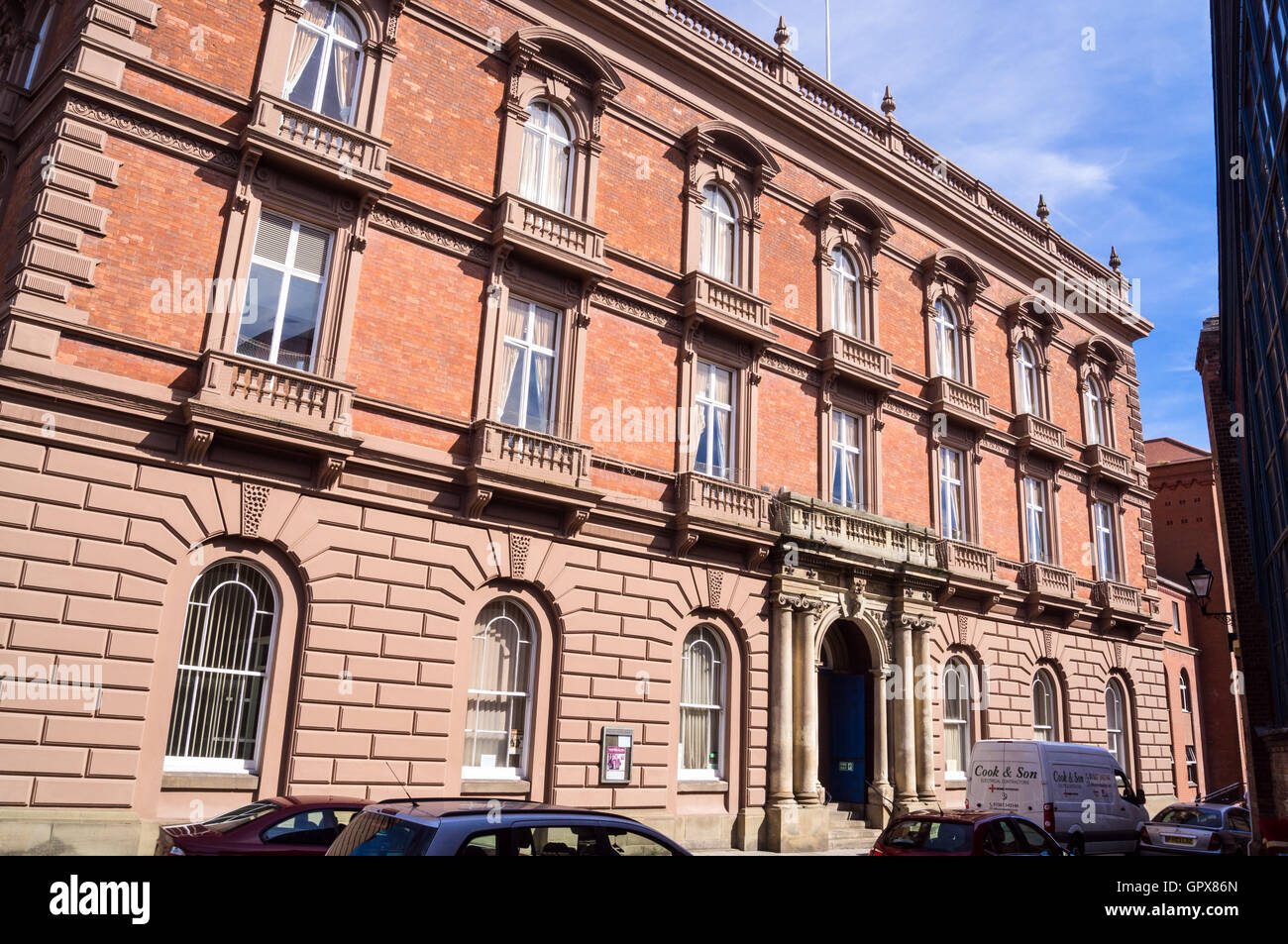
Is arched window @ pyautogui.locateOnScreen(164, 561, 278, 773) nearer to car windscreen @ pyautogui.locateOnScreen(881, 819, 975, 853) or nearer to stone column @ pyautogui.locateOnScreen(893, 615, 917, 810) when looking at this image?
car windscreen @ pyautogui.locateOnScreen(881, 819, 975, 853)

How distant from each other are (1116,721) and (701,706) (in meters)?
18.6

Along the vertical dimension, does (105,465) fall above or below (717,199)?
below

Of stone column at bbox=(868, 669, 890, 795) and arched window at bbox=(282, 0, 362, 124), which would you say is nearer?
arched window at bbox=(282, 0, 362, 124)

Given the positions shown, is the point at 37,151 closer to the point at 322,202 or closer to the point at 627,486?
the point at 322,202

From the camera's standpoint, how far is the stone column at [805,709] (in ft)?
63.6

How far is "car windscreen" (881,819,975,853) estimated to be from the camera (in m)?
11.8

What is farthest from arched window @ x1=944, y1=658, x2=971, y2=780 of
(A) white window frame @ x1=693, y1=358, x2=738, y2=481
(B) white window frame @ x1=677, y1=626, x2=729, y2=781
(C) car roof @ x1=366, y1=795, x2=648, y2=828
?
(C) car roof @ x1=366, y1=795, x2=648, y2=828

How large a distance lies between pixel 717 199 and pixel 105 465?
14.9 meters

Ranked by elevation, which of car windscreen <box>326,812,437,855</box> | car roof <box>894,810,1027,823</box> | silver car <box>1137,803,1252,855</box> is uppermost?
car windscreen <box>326,812,437,855</box>

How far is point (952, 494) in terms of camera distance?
26.3 metres

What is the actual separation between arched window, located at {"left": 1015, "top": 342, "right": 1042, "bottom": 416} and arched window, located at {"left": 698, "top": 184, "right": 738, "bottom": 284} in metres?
12.8

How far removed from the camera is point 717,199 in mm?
22016

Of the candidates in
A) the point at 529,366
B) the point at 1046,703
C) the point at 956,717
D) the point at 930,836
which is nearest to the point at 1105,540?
the point at 1046,703
